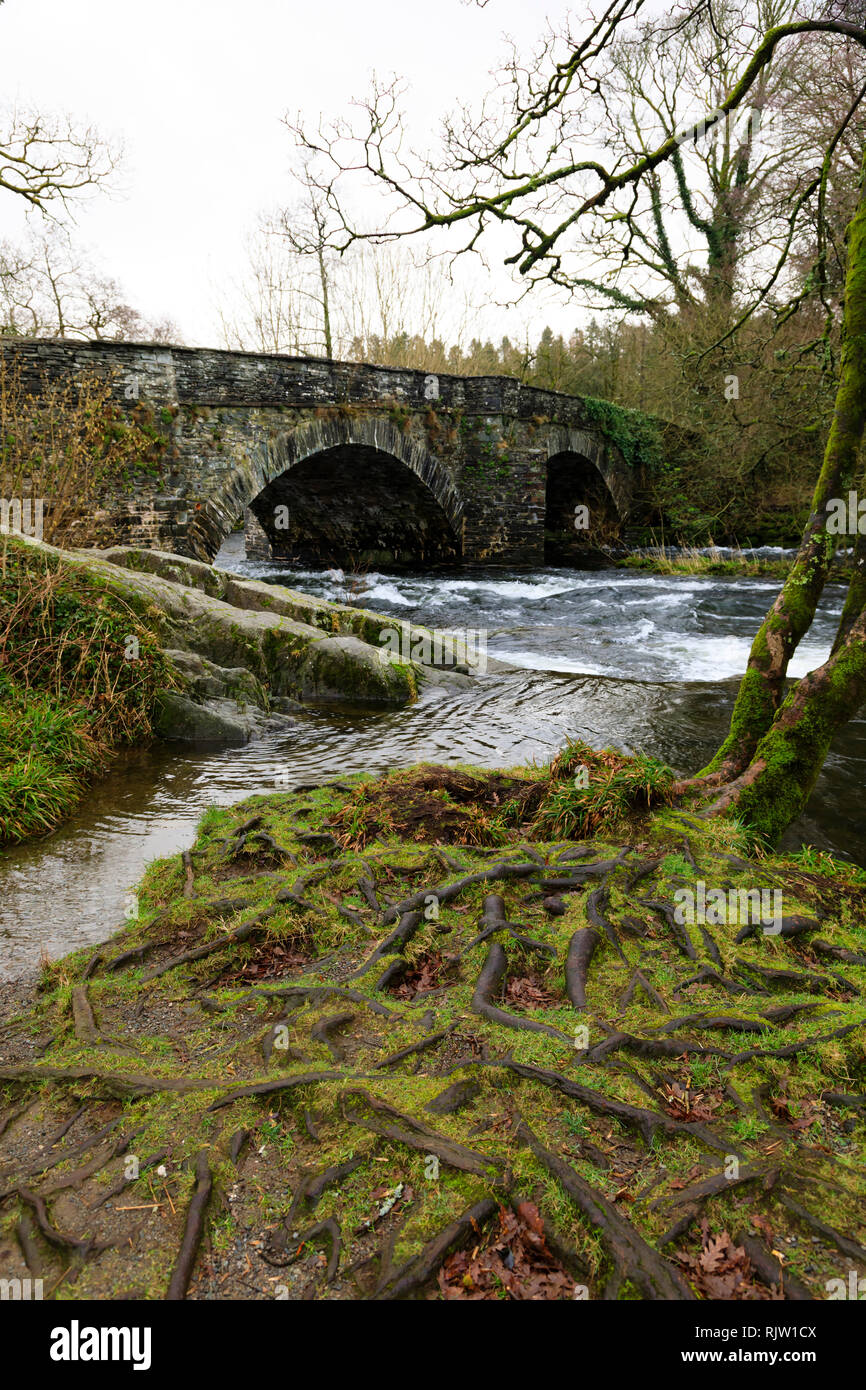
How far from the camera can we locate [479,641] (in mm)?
13062

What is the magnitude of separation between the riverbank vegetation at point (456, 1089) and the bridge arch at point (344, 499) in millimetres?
12615

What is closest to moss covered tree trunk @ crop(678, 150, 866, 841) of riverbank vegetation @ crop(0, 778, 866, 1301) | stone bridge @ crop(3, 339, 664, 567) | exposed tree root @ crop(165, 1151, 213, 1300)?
riverbank vegetation @ crop(0, 778, 866, 1301)

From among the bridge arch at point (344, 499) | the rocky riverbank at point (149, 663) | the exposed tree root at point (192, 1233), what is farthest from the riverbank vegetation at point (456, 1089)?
the bridge arch at point (344, 499)

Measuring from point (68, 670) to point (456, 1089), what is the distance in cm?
590

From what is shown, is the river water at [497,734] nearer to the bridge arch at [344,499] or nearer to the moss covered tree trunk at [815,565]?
the moss covered tree trunk at [815,565]

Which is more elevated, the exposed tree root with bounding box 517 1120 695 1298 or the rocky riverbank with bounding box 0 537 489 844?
the rocky riverbank with bounding box 0 537 489 844

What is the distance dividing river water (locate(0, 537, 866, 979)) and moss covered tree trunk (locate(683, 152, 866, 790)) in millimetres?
1272

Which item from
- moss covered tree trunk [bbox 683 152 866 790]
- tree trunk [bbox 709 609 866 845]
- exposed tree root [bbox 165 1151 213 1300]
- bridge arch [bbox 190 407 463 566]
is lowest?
exposed tree root [bbox 165 1151 213 1300]

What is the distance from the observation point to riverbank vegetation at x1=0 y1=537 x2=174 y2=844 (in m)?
5.97

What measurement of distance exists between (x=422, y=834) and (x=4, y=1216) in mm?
2787

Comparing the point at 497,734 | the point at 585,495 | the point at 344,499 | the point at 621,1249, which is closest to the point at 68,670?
the point at 497,734

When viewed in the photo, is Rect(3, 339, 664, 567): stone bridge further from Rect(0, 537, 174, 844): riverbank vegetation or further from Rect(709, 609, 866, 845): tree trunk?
Rect(709, 609, 866, 845): tree trunk

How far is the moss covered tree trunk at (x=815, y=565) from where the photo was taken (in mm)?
3928
